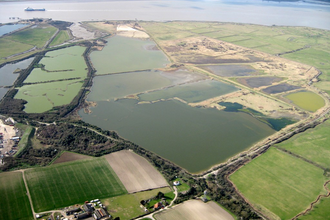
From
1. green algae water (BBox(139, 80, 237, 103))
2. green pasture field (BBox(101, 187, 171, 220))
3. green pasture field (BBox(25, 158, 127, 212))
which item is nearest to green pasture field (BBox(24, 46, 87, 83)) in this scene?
green algae water (BBox(139, 80, 237, 103))

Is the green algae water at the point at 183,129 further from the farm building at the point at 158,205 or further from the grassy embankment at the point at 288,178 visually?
the farm building at the point at 158,205

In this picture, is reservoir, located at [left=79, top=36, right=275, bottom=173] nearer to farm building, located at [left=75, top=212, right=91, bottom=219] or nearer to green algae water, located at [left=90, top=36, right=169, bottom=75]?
green algae water, located at [left=90, top=36, right=169, bottom=75]

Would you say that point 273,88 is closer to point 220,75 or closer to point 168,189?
point 220,75

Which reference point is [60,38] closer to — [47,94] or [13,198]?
[47,94]

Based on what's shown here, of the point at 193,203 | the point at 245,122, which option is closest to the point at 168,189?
the point at 193,203

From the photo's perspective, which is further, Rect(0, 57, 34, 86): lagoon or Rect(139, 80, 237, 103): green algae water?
Rect(0, 57, 34, 86): lagoon

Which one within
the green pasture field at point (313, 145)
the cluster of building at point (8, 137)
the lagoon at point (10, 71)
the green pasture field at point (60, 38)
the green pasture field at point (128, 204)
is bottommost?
the green pasture field at point (128, 204)

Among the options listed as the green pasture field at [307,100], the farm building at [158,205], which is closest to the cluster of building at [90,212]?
the farm building at [158,205]
